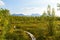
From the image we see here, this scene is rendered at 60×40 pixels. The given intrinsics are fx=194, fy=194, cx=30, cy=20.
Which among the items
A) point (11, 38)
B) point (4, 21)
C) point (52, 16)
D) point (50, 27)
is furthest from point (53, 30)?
point (4, 21)

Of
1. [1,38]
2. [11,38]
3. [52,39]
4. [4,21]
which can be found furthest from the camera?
[52,39]

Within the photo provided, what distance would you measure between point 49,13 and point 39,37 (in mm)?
5701

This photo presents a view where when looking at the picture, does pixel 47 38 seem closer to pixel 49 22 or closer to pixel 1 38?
pixel 49 22

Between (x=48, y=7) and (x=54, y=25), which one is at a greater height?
(x=48, y=7)

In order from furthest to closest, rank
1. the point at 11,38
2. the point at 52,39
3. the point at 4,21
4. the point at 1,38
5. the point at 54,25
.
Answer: the point at 54,25 → the point at 52,39 → the point at 11,38 → the point at 4,21 → the point at 1,38

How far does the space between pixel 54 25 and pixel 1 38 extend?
61.6 ft

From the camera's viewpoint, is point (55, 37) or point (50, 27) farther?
point (50, 27)

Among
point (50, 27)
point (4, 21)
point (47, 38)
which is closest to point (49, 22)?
point (50, 27)

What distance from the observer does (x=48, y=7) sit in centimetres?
4372

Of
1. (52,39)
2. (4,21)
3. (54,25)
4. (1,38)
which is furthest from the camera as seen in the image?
(54,25)

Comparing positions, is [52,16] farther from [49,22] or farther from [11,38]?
[11,38]

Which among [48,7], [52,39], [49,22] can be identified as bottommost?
[52,39]

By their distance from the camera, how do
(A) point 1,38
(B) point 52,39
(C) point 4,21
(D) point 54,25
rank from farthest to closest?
(D) point 54,25
(B) point 52,39
(C) point 4,21
(A) point 1,38

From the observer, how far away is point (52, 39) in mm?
39562
